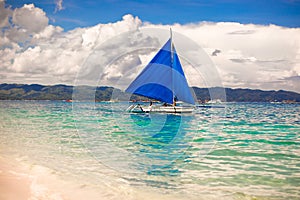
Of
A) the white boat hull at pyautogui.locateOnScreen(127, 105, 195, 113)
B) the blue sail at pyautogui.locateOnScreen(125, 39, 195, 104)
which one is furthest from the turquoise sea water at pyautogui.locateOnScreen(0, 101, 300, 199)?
the white boat hull at pyautogui.locateOnScreen(127, 105, 195, 113)

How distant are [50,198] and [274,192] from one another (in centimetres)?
551

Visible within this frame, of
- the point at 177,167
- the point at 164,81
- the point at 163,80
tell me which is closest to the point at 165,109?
the point at 164,81

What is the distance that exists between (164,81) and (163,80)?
0.19 metres

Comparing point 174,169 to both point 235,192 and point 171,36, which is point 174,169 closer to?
point 235,192

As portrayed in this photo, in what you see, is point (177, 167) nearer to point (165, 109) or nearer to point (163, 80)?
point (163, 80)

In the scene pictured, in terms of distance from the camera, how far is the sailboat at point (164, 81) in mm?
38969

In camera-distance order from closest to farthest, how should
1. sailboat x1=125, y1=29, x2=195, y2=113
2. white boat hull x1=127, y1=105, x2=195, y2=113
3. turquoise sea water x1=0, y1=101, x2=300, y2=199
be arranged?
turquoise sea water x1=0, y1=101, x2=300, y2=199 < sailboat x1=125, y1=29, x2=195, y2=113 < white boat hull x1=127, y1=105, x2=195, y2=113

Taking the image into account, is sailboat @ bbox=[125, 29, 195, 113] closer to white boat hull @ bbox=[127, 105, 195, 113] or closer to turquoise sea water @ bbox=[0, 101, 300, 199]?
white boat hull @ bbox=[127, 105, 195, 113]

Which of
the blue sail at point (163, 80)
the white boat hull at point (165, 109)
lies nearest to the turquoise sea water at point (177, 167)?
the blue sail at point (163, 80)

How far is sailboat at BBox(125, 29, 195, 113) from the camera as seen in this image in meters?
39.0

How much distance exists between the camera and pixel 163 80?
128ft

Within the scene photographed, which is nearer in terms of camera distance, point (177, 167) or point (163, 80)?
point (177, 167)

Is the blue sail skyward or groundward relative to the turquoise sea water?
skyward

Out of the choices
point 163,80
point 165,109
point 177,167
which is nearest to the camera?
point 177,167
